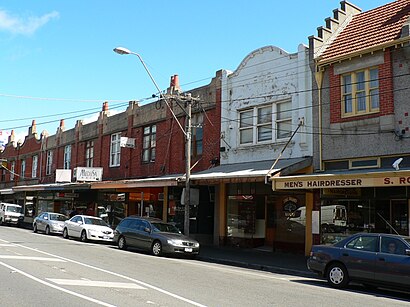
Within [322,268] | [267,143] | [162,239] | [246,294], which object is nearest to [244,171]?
[267,143]

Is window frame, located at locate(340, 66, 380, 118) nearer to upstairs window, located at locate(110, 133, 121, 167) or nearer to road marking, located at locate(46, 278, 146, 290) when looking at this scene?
road marking, located at locate(46, 278, 146, 290)

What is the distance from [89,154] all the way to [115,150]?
13.4ft

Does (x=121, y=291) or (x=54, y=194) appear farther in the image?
(x=54, y=194)

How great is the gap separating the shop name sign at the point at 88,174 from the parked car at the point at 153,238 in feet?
33.0

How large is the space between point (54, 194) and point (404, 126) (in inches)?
1156

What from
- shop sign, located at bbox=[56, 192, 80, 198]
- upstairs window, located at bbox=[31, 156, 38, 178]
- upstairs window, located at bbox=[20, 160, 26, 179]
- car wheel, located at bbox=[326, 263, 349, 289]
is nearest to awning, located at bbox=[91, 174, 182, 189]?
shop sign, located at bbox=[56, 192, 80, 198]

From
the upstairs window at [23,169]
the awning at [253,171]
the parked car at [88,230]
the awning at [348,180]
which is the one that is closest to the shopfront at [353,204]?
the awning at [348,180]

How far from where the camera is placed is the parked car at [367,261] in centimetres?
1026

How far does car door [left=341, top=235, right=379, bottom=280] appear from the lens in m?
10.7

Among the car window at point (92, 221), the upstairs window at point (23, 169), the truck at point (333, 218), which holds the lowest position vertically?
the car window at point (92, 221)

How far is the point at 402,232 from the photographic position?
50.0 feet

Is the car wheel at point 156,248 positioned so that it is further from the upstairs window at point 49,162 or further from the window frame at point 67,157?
the upstairs window at point 49,162

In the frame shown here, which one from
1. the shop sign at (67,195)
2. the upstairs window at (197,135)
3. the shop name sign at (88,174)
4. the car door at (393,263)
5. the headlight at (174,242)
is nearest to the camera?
the car door at (393,263)

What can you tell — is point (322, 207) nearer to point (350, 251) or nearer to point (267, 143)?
point (267, 143)
